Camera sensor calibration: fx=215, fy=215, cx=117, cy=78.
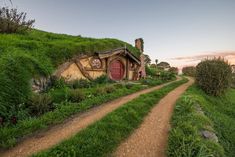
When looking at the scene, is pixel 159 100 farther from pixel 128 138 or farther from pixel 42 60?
pixel 42 60

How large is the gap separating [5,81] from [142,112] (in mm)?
7000

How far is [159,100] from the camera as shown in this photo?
49.4 feet

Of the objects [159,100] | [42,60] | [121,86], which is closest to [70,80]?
[42,60]

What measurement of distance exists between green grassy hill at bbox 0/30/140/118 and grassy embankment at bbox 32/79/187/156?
3952 millimetres

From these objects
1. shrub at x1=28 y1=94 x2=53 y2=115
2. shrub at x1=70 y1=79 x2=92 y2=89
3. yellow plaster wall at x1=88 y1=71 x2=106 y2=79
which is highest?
yellow plaster wall at x1=88 y1=71 x2=106 y2=79

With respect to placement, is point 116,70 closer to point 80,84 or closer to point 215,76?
point 80,84

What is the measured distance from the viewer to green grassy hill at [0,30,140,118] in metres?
10.3

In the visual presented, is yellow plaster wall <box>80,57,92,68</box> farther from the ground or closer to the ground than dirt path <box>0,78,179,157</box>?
farther from the ground

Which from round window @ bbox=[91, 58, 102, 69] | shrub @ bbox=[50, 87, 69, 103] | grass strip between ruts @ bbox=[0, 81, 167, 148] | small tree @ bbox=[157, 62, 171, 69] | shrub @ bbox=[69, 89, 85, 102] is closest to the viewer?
grass strip between ruts @ bbox=[0, 81, 167, 148]

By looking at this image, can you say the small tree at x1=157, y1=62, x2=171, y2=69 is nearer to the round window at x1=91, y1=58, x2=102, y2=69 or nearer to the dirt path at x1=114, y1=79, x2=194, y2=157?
the round window at x1=91, y1=58, x2=102, y2=69

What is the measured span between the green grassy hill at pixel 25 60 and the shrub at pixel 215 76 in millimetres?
10818

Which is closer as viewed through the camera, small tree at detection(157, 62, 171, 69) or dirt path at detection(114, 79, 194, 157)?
dirt path at detection(114, 79, 194, 157)

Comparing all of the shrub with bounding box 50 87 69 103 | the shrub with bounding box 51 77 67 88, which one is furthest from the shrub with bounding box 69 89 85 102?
the shrub with bounding box 51 77 67 88

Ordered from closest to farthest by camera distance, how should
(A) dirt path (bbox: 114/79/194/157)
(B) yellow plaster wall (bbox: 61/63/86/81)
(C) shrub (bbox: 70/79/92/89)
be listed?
(A) dirt path (bbox: 114/79/194/157) < (C) shrub (bbox: 70/79/92/89) < (B) yellow plaster wall (bbox: 61/63/86/81)
